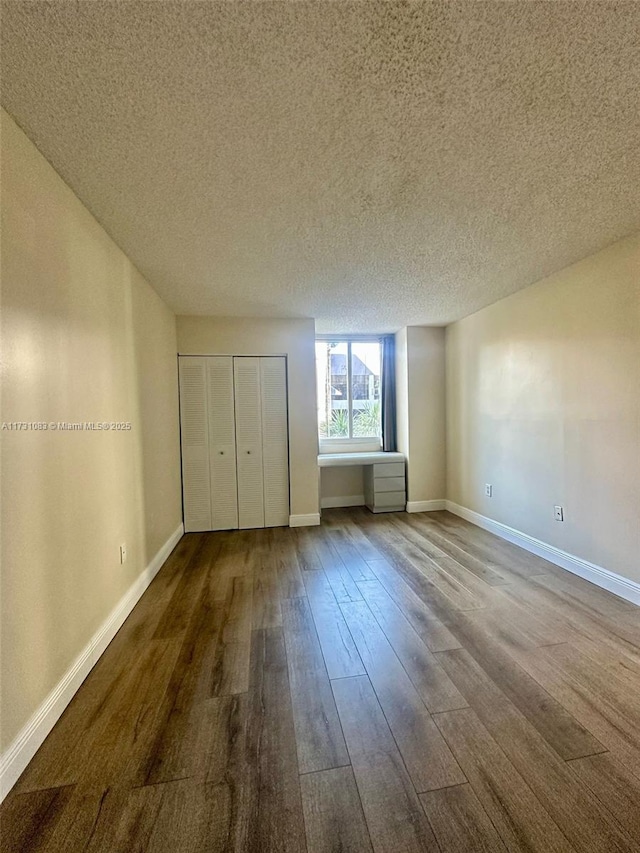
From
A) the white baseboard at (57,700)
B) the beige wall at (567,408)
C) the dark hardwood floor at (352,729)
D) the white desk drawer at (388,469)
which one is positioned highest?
the beige wall at (567,408)

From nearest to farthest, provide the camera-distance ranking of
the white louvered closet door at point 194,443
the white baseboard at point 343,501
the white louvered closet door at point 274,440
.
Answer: the white louvered closet door at point 194,443, the white louvered closet door at point 274,440, the white baseboard at point 343,501

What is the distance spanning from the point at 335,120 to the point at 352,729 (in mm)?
2372

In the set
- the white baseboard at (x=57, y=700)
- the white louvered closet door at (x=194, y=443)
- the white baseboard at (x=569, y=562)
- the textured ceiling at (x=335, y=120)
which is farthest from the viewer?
the white louvered closet door at (x=194, y=443)

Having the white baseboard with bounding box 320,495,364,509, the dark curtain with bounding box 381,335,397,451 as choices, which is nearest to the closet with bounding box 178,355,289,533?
the white baseboard with bounding box 320,495,364,509

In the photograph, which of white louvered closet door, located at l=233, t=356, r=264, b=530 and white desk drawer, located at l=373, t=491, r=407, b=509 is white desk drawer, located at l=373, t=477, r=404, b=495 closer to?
white desk drawer, located at l=373, t=491, r=407, b=509

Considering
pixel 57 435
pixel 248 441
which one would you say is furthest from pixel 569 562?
pixel 57 435

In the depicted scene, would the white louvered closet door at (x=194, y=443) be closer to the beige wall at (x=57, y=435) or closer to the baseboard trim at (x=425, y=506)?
the beige wall at (x=57, y=435)

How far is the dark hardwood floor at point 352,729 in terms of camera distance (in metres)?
1.05

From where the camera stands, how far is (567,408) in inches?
109

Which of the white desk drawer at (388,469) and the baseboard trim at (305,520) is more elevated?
the white desk drawer at (388,469)

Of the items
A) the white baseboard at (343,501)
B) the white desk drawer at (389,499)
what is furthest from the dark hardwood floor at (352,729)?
the white baseboard at (343,501)

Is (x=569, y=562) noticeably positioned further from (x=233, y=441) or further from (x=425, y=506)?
(x=233, y=441)

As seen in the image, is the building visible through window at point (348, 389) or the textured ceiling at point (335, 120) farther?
the building visible through window at point (348, 389)

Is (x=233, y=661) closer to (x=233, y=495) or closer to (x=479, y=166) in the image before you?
(x=233, y=495)
